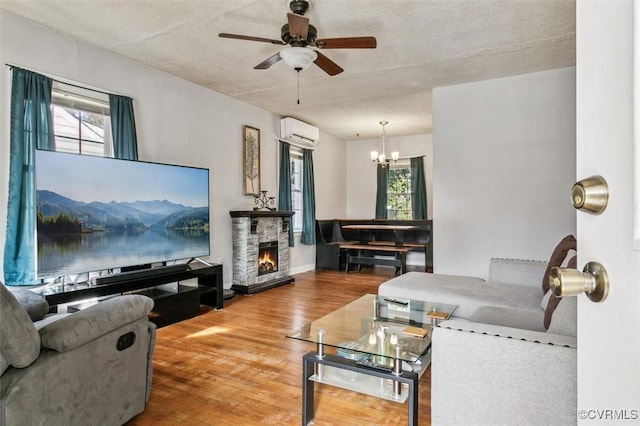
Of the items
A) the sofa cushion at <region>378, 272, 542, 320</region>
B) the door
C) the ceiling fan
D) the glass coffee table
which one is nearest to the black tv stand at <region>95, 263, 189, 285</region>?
the glass coffee table

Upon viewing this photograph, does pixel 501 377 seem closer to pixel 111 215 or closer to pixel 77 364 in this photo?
pixel 77 364

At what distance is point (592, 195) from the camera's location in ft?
1.55

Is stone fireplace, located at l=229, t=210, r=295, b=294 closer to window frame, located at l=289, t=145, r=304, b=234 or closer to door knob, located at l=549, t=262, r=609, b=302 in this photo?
window frame, located at l=289, t=145, r=304, b=234

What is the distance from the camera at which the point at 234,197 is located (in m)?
5.24

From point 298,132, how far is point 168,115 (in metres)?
2.51

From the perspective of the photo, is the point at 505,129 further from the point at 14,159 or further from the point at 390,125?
the point at 14,159

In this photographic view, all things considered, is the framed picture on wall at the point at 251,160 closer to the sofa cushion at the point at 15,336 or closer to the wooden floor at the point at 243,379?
the wooden floor at the point at 243,379

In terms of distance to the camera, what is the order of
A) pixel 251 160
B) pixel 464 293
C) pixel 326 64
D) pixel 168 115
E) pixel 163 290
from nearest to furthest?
pixel 464 293, pixel 326 64, pixel 163 290, pixel 168 115, pixel 251 160

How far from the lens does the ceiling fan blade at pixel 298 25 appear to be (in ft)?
8.09

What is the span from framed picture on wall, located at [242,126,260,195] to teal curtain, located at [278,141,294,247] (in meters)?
0.61

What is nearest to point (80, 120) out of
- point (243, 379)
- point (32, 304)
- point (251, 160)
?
point (32, 304)

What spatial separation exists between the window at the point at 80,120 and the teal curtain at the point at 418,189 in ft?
19.5

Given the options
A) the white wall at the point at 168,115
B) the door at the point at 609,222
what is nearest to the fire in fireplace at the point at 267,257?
the white wall at the point at 168,115

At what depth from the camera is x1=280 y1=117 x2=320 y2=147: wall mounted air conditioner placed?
6.19 m
